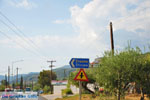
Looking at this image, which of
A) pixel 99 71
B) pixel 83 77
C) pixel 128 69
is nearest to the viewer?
pixel 83 77

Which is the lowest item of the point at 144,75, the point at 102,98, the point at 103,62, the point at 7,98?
the point at 102,98

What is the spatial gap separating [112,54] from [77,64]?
4531mm

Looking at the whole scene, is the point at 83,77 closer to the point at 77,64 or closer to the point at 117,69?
the point at 77,64

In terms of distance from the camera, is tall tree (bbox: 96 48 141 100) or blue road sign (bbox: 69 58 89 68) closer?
blue road sign (bbox: 69 58 89 68)

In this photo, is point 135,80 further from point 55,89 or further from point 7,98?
point 55,89

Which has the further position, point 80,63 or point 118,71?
point 118,71

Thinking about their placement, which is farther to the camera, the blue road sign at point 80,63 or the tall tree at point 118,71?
the tall tree at point 118,71

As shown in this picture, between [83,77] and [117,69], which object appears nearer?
[83,77]

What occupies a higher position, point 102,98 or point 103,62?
point 103,62

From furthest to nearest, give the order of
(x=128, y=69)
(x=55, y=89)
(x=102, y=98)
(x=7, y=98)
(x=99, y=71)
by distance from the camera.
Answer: (x=55, y=89)
(x=102, y=98)
(x=99, y=71)
(x=128, y=69)
(x=7, y=98)

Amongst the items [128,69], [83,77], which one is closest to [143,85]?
[128,69]

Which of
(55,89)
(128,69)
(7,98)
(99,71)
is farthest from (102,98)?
(55,89)

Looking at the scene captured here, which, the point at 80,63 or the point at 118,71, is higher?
the point at 80,63

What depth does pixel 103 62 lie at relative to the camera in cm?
1597
